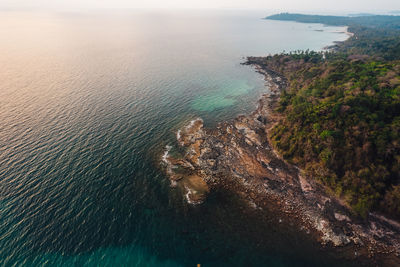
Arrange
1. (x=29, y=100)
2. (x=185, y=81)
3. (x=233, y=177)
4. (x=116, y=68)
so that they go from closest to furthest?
(x=233, y=177) → (x=29, y=100) → (x=185, y=81) → (x=116, y=68)

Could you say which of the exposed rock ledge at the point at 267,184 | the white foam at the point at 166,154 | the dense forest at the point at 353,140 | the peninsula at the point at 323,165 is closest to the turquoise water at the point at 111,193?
the white foam at the point at 166,154

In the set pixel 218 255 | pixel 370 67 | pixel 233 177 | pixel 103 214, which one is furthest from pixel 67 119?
pixel 370 67

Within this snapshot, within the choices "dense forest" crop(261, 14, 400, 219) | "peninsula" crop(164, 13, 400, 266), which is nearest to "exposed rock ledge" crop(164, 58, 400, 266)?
"peninsula" crop(164, 13, 400, 266)

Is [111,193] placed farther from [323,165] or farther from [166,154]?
[323,165]

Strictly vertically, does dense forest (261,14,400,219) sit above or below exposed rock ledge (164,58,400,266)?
above

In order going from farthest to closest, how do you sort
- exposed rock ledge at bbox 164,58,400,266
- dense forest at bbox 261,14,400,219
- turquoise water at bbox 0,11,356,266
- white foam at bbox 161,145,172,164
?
1. white foam at bbox 161,145,172,164
2. dense forest at bbox 261,14,400,219
3. exposed rock ledge at bbox 164,58,400,266
4. turquoise water at bbox 0,11,356,266

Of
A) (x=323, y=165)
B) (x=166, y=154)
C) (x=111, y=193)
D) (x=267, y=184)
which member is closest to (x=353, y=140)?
(x=323, y=165)

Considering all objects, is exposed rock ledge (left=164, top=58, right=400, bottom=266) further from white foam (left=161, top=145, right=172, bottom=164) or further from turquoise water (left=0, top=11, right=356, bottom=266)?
turquoise water (left=0, top=11, right=356, bottom=266)

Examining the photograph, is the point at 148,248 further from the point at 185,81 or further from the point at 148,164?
the point at 185,81
